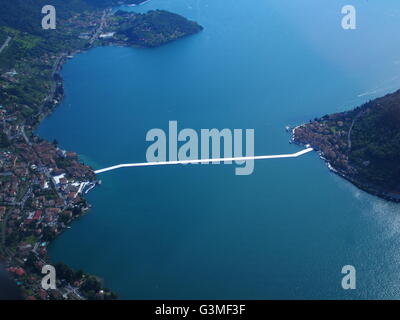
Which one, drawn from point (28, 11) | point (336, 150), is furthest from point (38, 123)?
point (336, 150)

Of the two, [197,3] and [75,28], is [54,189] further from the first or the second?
[197,3]

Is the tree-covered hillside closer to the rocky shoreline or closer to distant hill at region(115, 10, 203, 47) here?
the rocky shoreline

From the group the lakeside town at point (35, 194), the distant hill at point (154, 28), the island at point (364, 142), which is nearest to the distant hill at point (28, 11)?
the distant hill at point (154, 28)

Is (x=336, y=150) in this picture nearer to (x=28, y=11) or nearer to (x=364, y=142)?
(x=364, y=142)

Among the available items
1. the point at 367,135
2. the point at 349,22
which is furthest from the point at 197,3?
the point at 367,135

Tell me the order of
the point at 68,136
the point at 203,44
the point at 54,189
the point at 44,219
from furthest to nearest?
the point at 203,44
the point at 68,136
the point at 54,189
the point at 44,219

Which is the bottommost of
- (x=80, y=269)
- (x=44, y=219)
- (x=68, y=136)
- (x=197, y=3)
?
(x=80, y=269)
